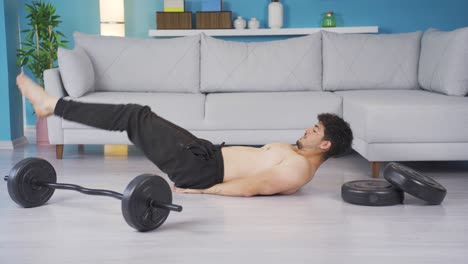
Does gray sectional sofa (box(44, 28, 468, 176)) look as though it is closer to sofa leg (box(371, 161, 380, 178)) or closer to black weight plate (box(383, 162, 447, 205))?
sofa leg (box(371, 161, 380, 178))

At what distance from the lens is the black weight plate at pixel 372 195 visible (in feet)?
9.57

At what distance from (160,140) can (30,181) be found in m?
0.62

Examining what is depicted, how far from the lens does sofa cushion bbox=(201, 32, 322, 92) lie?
4.72 metres

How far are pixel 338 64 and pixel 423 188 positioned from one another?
2.09 meters

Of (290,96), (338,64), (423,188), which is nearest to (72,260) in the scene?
(423,188)

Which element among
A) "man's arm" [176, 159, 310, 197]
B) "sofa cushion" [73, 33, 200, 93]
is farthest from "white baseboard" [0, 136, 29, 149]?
"man's arm" [176, 159, 310, 197]

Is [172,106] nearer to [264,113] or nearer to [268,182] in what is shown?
[264,113]

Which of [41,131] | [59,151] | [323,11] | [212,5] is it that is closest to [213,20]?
[212,5]

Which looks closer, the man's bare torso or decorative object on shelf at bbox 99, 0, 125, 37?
the man's bare torso

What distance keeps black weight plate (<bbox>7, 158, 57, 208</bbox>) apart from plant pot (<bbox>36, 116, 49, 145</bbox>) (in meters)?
2.13

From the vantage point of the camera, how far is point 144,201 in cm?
240

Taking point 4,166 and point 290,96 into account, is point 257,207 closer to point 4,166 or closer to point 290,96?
point 290,96

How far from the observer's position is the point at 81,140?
4246mm

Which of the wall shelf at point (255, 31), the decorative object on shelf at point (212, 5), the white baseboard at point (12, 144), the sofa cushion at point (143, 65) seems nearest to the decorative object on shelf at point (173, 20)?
the wall shelf at point (255, 31)
